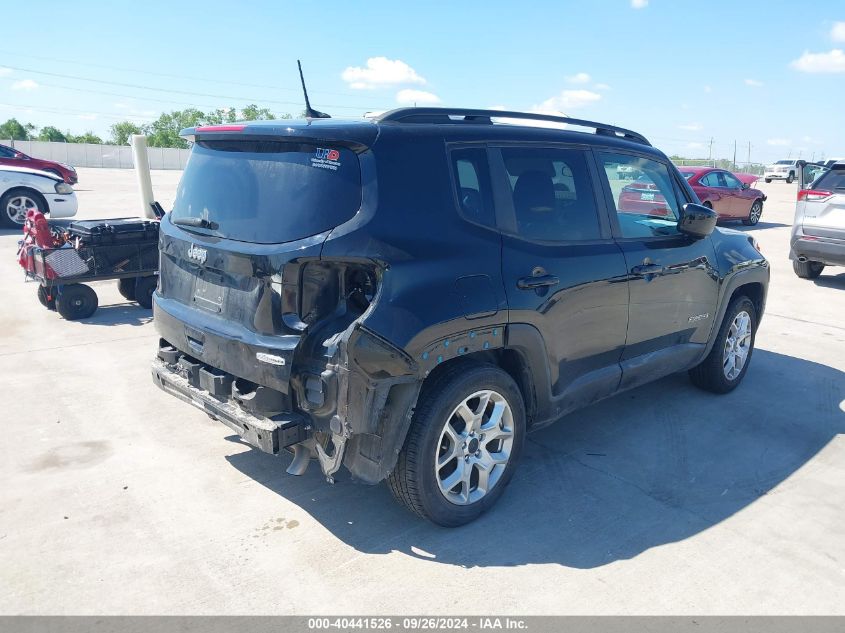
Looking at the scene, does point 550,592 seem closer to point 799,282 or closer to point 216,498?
point 216,498

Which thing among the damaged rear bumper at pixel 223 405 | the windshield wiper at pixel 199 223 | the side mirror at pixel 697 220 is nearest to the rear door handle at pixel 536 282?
the damaged rear bumper at pixel 223 405

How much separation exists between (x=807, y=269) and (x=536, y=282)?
30.6 feet

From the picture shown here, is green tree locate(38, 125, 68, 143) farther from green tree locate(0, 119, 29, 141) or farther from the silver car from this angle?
the silver car

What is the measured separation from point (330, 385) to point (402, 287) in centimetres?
56

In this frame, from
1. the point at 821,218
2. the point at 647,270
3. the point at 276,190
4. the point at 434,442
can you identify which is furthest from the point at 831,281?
the point at 276,190

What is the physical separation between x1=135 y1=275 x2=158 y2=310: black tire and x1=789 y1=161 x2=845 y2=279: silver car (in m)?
9.06

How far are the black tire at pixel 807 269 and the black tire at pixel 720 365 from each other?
627 cm

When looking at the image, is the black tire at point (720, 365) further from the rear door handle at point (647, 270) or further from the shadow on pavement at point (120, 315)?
the shadow on pavement at point (120, 315)

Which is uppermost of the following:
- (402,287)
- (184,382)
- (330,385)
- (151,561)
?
(402,287)

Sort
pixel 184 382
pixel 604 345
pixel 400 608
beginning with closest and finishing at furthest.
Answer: pixel 400 608, pixel 184 382, pixel 604 345

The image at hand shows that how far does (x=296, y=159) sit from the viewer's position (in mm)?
3281

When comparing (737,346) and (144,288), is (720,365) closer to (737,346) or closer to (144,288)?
(737,346)

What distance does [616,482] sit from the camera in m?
4.16

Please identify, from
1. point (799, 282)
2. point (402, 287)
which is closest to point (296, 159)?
point (402, 287)
